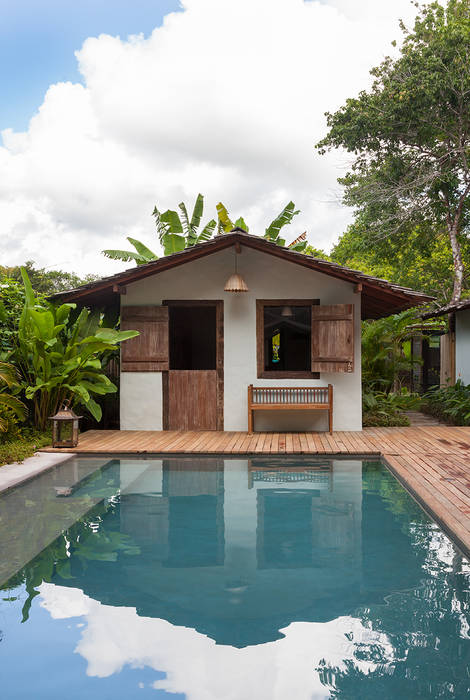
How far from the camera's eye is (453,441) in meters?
8.48

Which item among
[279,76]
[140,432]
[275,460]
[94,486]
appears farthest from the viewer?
[279,76]

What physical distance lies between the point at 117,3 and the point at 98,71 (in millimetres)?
4145

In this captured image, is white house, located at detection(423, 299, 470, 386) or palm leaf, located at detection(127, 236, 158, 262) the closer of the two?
white house, located at detection(423, 299, 470, 386)

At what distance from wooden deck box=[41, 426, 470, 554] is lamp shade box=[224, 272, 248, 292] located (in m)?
2.26

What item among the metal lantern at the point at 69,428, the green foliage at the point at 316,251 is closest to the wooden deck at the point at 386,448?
the metal lantern at the point at 69,428

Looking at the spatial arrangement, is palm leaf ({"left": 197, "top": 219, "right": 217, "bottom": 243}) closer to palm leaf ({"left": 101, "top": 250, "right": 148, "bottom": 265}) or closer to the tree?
palm leaf ({"left": 101, "top": 250, "right": 148, "bottom": 265})

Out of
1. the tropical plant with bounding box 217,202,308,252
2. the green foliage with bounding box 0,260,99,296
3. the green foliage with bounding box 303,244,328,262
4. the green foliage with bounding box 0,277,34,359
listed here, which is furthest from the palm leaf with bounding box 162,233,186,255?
the green foliage with bounding box 303,244,328,262

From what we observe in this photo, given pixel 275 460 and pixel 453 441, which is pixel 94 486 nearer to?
pixel 275 460

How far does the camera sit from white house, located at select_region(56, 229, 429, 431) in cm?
945

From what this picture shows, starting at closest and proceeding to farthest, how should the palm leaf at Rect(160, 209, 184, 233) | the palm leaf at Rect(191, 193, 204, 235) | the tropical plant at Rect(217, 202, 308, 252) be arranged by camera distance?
1. the palm leaf at Rect(160, 209, 184, 233)
2. the tropical plant at Rect(217, 202, 308, 252)
3. the palm leaf at Rect(191, 193, 204, 235)

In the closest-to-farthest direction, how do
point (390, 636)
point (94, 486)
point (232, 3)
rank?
point (390, 636) → point (94, 486) → point (232, 3)

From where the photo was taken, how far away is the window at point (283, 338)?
9.51 m

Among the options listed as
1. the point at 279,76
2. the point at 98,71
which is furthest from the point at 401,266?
the point at 98,71

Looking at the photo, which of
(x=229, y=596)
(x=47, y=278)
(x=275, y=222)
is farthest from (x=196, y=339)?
(x=47, y=278)
